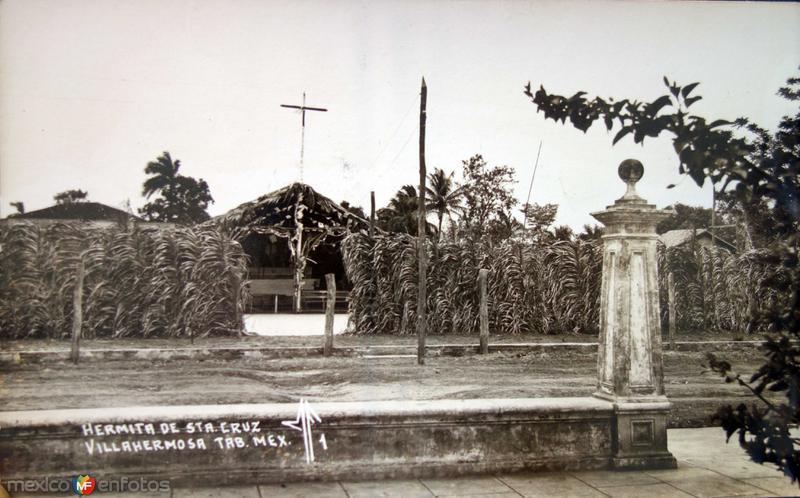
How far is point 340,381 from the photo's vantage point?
575 cm

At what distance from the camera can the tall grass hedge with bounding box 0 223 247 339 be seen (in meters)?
5.88

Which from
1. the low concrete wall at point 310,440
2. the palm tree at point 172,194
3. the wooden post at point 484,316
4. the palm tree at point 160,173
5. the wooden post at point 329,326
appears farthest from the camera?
the wooden post at point 484,316

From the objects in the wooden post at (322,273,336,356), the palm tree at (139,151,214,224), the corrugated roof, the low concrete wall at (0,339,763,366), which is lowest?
the low concrete wall at (0,339,763,366)

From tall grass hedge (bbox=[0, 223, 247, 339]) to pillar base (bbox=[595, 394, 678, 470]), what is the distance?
193 inches

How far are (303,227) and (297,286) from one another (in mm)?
779

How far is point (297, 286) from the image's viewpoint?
736 centimetres

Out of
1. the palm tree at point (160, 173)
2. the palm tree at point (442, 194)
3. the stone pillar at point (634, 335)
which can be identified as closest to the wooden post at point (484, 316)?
the palm tree at point (442, 194)

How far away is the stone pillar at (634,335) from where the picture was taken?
365 cm

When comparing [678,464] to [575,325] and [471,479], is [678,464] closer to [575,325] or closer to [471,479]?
[471,479]

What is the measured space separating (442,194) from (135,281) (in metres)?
3.88

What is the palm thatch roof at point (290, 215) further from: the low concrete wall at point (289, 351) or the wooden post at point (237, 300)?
the low concrete wall at point (289, 351)

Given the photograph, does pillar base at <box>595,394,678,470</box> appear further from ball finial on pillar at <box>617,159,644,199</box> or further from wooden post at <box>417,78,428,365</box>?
wooden post at <box>417,78,428,365</box>

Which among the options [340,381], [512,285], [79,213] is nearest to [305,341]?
[340,381]

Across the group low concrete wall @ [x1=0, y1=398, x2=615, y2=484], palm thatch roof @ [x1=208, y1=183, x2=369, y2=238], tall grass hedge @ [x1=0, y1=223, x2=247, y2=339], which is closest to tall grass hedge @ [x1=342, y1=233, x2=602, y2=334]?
palm thatch roof @ [x1=208, y1=183, x2=369, y2=238]
